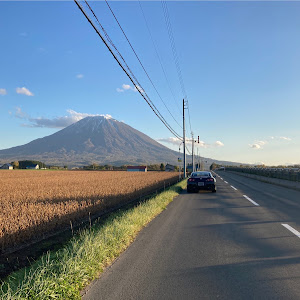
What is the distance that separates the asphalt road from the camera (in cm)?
374

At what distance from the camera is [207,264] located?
479 cm

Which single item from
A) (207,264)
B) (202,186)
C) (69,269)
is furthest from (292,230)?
(202,186)

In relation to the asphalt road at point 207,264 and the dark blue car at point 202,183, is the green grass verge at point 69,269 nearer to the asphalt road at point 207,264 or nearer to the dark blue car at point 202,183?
the asphalt road at point 207,264

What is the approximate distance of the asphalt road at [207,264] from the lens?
3.74 metres

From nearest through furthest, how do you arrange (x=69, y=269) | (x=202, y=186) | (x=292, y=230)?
(x=69, y=269)
(x=292, y=230)
(x=202, y=186)

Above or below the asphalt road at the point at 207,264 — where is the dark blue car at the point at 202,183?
above

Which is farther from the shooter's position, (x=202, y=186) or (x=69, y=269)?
(x=202, y=186)

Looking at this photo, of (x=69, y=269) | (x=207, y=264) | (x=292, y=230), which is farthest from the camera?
(x=292, y=230)

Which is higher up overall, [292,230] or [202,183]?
[202,183]

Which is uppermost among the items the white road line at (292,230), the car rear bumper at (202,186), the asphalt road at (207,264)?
the car rear bumper at (202,186)

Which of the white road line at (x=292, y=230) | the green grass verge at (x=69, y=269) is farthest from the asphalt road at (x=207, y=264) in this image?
the green grass verge at (x=69, y=269)

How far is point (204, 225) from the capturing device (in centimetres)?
809

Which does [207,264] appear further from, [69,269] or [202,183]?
[202,183]

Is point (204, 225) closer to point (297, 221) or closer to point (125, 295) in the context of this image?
point (297, 221)
